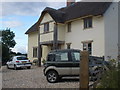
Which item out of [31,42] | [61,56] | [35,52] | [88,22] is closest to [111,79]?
[61,56]

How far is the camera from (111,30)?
24.1 metres

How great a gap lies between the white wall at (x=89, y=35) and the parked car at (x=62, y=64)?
35.3ft

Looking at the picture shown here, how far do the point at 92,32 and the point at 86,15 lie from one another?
202cm

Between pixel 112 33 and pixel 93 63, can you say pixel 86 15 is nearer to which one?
pixel 112 33

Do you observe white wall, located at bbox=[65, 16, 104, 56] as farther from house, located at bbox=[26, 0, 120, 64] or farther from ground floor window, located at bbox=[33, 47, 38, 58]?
ground floor window, located at bbox=[33, 47, 38, 58]

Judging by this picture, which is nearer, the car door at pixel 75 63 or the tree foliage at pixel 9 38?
the car door at pixel 75 63

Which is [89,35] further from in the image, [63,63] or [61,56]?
[63,63]

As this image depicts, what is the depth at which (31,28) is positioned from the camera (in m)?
39.3

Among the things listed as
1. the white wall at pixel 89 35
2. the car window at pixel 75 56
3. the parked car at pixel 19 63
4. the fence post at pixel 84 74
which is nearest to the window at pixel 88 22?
the white wall at pixel 89 35

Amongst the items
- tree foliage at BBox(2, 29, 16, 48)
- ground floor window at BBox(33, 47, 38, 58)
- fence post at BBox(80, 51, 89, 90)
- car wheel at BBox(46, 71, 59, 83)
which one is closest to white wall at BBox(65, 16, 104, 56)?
ground floor window at BBox(33, 47, 38, 58)

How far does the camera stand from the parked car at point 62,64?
1302cm

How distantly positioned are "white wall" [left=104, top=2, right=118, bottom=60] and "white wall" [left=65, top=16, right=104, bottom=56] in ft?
1.92

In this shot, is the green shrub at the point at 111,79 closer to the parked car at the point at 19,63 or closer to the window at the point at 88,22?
the window at the point at 88,22

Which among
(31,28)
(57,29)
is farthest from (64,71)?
(31,28)
